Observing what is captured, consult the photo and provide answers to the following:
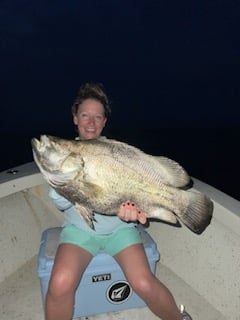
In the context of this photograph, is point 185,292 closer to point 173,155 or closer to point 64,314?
point 64,314

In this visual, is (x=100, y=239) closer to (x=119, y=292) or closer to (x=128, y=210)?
(x=119, y=292)

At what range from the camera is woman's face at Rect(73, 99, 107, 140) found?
11.5ft

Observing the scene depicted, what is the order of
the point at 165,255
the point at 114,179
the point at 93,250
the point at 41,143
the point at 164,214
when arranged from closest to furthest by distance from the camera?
the point at 41,143 < the point at 114,179 < the point at 164,214 < the point at 93,250 < the point at 165,255

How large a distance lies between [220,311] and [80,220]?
169 centimetres

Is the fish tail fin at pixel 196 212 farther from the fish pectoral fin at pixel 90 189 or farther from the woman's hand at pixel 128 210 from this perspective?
the fish pectoral fin at pixel 90 189

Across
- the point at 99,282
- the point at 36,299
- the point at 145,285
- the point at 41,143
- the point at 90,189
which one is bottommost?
the point at 36,299

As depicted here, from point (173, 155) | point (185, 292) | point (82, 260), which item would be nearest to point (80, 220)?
point (82, 260)

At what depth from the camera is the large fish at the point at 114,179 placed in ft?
8.70

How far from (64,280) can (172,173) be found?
48.7 inches

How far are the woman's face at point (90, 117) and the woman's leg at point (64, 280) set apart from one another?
100 cm

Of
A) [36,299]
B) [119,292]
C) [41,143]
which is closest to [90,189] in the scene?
[41,143]

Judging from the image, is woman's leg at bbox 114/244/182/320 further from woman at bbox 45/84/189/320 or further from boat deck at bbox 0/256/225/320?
boat deck at bbox 0/256/225/320

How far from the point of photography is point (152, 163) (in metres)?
2.86

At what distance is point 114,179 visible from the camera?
109 inches
